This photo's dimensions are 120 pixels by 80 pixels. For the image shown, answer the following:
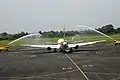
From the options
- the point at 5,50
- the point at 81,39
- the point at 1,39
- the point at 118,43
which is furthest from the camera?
the point at 1,39

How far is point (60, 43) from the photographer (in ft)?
234

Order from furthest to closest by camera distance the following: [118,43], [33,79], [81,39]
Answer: [81,39] → [118,43] → [33,79]

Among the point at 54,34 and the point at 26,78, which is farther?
the point at 54,34

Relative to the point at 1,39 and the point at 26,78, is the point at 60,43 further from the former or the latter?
the point at 1,39

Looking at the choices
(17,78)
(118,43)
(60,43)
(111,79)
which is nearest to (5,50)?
(60,43)

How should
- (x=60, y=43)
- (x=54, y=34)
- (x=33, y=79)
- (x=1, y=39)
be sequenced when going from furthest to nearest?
(x=1, y=39)
(x=54, y=34)
(x=60, y=43)
(x=33, y=79)

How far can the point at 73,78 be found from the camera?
93.6 ft

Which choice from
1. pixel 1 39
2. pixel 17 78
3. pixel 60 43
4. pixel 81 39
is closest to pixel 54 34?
pixel 81 39

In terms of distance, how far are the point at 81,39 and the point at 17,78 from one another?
8479 cm

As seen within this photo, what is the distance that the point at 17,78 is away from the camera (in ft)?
99.1

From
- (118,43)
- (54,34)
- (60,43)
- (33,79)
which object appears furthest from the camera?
(54,34)

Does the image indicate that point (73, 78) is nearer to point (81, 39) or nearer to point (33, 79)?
point (33, 79)

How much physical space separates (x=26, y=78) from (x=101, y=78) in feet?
26.4

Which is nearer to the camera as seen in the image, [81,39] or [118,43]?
[118,43]
